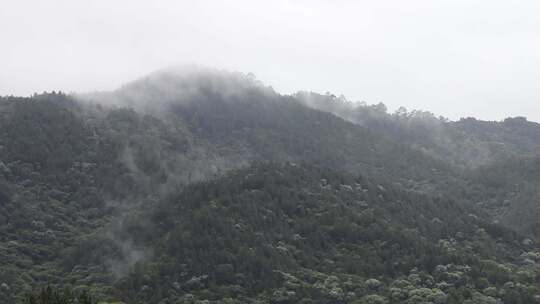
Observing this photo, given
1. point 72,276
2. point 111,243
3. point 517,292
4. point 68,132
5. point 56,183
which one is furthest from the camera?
point 68,132

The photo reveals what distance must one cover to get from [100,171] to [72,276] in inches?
1910

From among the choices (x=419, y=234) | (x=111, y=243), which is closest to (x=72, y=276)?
(x=111, y=243)

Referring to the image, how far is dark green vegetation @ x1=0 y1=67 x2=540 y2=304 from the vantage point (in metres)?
115

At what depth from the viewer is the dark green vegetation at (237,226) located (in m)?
115

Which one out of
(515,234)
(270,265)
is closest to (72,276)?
(270,265)

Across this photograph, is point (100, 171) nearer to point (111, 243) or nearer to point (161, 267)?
point (111, 243)

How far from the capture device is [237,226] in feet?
420

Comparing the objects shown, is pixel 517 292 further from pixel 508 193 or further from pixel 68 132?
pixel 68 132

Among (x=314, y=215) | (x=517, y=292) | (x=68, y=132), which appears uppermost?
(x=68, y=132)

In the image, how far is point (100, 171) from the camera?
172 metres

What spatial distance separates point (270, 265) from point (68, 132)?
77898mm

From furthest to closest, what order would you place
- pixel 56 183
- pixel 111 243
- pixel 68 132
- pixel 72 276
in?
pixel 68 132, pixel 56 183, pixel 111 243, pixel 72 276

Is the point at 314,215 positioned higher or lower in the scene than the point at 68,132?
lower

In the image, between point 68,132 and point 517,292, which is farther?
point 68,132
